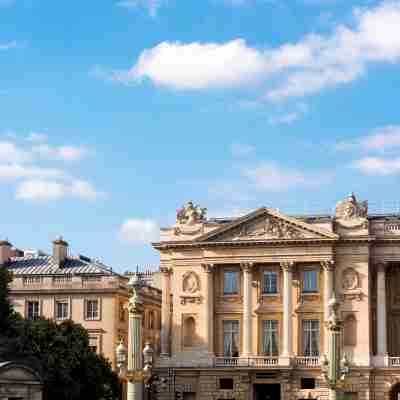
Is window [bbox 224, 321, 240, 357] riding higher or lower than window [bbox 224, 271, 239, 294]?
lower

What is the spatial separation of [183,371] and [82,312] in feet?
38.4

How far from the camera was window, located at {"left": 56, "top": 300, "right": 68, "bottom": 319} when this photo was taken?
105m

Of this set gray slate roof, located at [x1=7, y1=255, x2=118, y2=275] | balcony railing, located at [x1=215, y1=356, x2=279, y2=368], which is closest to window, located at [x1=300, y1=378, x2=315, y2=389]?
balcony railing, located at [x1=215, y1=356, x2=279, y2=368]

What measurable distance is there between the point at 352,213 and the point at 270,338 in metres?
12.8

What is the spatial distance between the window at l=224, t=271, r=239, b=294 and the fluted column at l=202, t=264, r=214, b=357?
1330 mm

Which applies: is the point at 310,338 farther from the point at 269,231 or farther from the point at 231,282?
the point at 269,231

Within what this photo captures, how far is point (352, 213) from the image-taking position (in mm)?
97062

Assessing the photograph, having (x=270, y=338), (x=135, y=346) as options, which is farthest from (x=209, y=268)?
(x=135, y=346)

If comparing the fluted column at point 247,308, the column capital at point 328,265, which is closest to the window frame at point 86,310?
the fluted column at point 247,308

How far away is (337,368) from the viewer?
154ft

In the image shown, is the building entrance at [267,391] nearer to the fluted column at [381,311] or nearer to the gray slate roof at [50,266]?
the fluted column at [381,311]

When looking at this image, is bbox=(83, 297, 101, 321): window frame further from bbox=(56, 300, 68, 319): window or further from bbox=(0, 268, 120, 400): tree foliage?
bbox=(0, 268, 120, 400): tree foliage

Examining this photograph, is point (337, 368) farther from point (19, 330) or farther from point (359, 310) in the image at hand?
point (359, 310)

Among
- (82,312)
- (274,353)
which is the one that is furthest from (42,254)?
(274,353)
